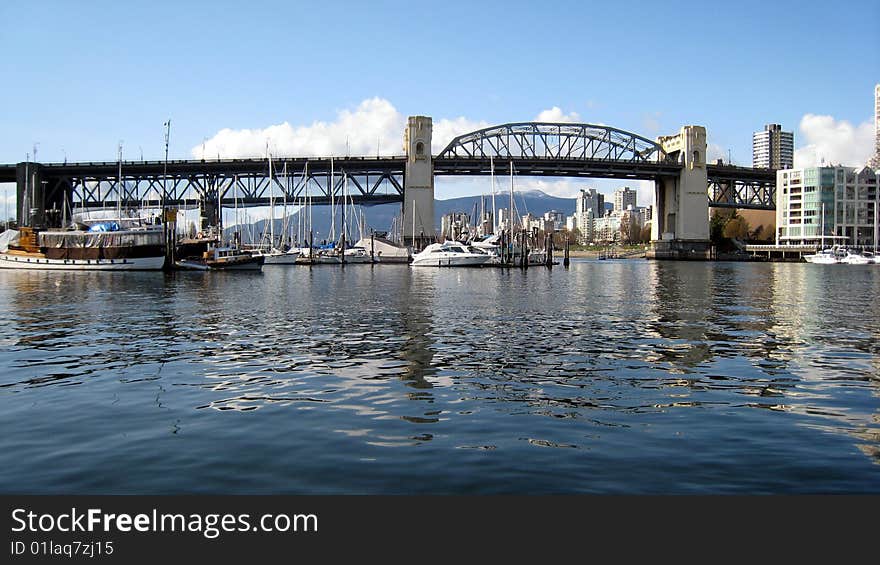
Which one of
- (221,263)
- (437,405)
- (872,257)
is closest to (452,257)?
(221,263)

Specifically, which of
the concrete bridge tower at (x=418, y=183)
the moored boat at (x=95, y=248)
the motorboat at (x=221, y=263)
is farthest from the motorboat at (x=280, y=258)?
the concrete bridge tower at (x=418, y=183)

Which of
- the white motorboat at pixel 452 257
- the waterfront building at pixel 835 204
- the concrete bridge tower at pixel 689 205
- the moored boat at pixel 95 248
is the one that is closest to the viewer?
the moored boat at pixel 95 248

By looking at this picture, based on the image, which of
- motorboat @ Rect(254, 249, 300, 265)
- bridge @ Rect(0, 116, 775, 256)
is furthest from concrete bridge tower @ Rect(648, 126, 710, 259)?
motorboat @ Rect(254, 249, 300, 265)

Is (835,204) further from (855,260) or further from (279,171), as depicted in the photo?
(279,171)

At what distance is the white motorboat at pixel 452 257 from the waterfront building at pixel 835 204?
113 m

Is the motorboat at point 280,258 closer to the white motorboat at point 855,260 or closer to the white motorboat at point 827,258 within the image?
the white motorboat at point 827,258

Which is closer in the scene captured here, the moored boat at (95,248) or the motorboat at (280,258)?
the moored boat at (95,248)

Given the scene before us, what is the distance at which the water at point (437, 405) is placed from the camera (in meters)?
9.95

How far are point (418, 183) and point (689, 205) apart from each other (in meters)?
64.8

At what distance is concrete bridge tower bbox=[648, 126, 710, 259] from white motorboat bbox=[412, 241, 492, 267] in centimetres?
8085

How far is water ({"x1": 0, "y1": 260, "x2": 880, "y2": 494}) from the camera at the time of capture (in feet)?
32.6

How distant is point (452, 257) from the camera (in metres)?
105

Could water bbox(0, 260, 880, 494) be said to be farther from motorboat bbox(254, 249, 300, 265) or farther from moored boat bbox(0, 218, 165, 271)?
motorboat bbox(254, 249, 300, 265)

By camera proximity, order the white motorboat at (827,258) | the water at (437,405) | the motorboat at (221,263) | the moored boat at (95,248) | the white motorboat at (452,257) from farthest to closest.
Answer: the white motorboat at (827,258)
the white motorboat at (452,257)
the motorboat at (221,263)
the moored boat at (95,248)
the water at (437,405)
